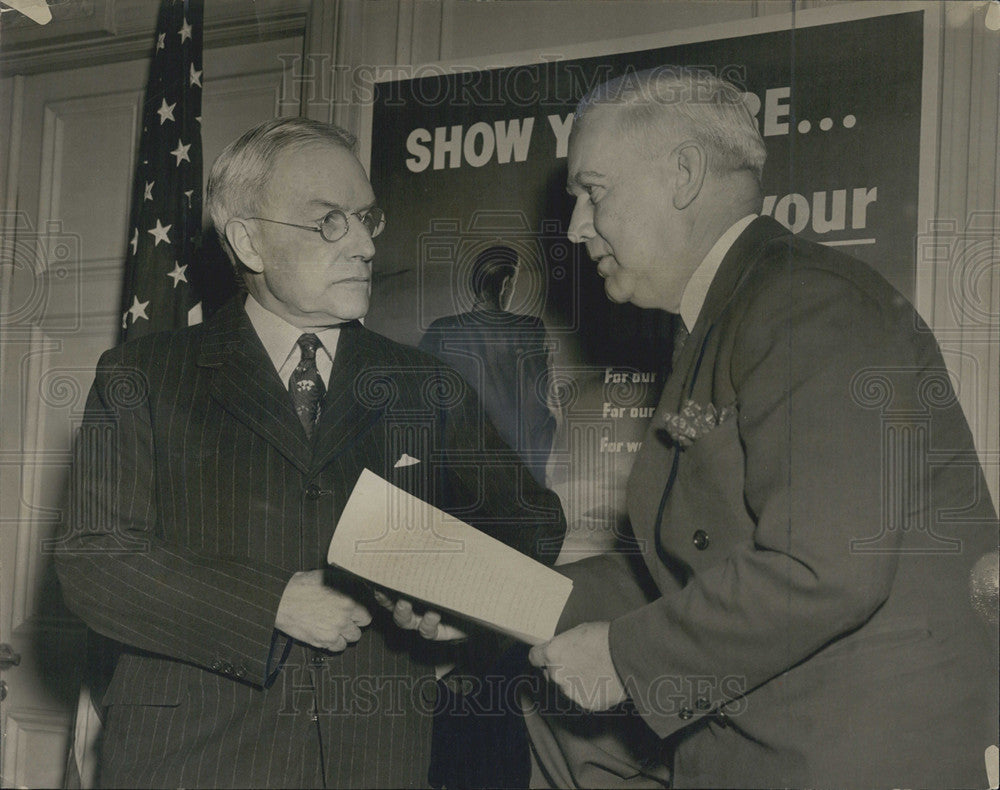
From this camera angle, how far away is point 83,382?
2.67 metres

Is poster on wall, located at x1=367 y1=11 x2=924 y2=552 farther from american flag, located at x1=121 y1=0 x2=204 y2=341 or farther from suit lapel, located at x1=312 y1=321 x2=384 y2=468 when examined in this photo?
american flag, located at x1=121 y1=0 x2=204 y2=341

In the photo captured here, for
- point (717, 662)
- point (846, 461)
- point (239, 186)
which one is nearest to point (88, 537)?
point (239, 186)

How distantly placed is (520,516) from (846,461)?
0.74 m

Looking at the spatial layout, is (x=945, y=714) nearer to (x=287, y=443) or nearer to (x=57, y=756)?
(x=287, y=443)

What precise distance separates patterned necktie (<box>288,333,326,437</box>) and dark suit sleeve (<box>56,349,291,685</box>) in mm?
274

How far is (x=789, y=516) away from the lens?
2.19 meters

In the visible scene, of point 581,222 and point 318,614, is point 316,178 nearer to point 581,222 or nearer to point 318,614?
point 581,222

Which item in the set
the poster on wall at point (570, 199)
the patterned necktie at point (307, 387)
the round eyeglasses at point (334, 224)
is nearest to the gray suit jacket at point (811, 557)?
the poster on wall at point (570, 199)

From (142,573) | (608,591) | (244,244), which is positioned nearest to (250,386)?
(244,244)

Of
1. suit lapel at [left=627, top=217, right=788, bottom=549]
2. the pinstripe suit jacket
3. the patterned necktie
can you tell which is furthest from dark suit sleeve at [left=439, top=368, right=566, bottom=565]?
the patterned necktie

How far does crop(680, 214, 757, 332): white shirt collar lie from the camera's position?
94.7 inches

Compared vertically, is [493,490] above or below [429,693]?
above

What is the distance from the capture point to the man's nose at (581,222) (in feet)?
8.20

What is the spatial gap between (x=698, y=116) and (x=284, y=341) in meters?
1.12
